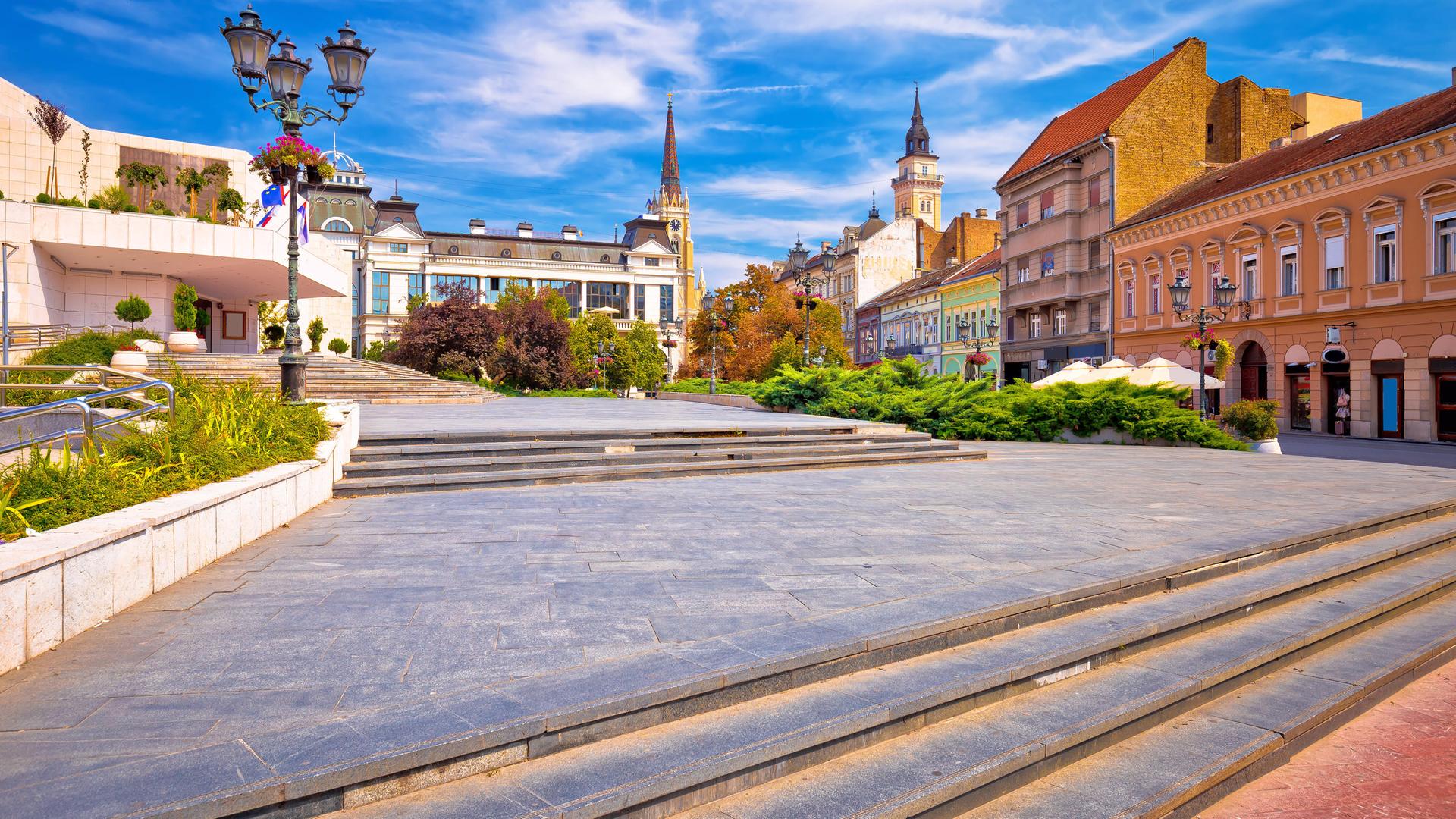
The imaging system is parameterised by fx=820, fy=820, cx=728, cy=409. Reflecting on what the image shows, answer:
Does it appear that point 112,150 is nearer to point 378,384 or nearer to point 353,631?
point 378,384

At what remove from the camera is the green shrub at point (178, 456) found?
4.94 m

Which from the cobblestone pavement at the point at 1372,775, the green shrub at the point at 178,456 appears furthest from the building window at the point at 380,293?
the cobblestone pavement at the point at 1372,775

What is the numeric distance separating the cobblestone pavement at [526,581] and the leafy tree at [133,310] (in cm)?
2683

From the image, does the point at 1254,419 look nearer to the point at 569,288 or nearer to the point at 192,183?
the point at 192,183

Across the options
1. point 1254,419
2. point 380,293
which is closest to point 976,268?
point 1254,419

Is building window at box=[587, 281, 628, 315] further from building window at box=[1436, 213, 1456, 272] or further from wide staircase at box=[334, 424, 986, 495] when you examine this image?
wide staircase at box=[334, 424, 986, 495]

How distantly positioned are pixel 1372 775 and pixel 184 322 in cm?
3708

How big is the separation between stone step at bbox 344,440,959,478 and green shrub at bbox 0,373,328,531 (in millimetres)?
963

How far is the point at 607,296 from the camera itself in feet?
289

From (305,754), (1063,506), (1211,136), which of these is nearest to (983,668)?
(305,754)

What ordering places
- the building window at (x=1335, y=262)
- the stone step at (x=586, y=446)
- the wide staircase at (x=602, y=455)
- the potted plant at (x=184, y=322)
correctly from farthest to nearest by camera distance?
the potted plant at (x=184, y=322) → the building window at (x=1335, y=262) → the stone step at (x=586, y=446) → the wide staircase at (x=602, y=455)

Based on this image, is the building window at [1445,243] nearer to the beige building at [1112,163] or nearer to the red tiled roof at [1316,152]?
the red tiled roof at [1316,152]

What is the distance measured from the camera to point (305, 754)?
300 centimetres

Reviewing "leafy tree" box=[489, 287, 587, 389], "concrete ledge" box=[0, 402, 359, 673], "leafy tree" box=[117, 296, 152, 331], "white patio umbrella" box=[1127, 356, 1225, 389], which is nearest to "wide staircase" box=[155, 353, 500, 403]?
"leafy tree" box=[117, 296, 152, 331]
